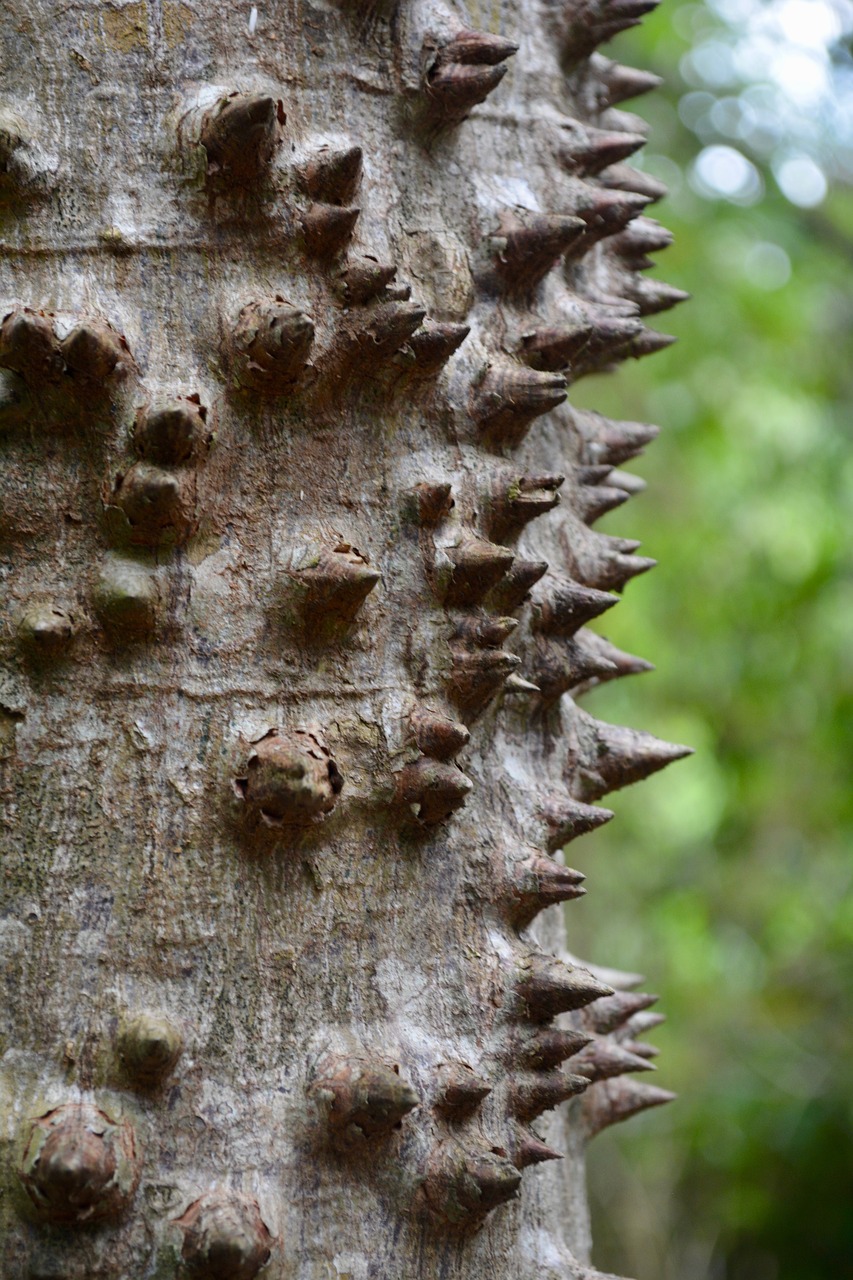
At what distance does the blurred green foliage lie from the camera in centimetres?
309

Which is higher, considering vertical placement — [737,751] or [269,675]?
[269,675]

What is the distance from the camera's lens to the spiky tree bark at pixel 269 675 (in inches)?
23.5

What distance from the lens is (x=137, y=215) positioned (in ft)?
2.20

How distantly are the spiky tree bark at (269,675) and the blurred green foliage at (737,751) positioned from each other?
7.10 ft

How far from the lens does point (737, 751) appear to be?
3.59 metres

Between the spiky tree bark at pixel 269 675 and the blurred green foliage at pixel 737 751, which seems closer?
the spiky tree bark at pixel 269 675

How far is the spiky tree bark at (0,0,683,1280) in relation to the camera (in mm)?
598

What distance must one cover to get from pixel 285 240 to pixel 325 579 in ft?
0.66

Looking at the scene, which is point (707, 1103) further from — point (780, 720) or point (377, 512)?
point (377, 512)

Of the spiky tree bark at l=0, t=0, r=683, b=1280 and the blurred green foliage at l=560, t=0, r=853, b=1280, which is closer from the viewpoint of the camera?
the spiky tree bark at l=0, t=0, r=683, b=1280

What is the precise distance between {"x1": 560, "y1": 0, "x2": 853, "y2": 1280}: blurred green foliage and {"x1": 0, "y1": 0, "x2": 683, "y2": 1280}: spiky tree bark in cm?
216

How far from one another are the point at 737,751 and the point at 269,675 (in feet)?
10.3

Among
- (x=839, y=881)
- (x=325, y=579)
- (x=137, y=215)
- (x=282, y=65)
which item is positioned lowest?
(x=839, y=881)

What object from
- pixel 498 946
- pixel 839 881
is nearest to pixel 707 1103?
pixel 839 881
